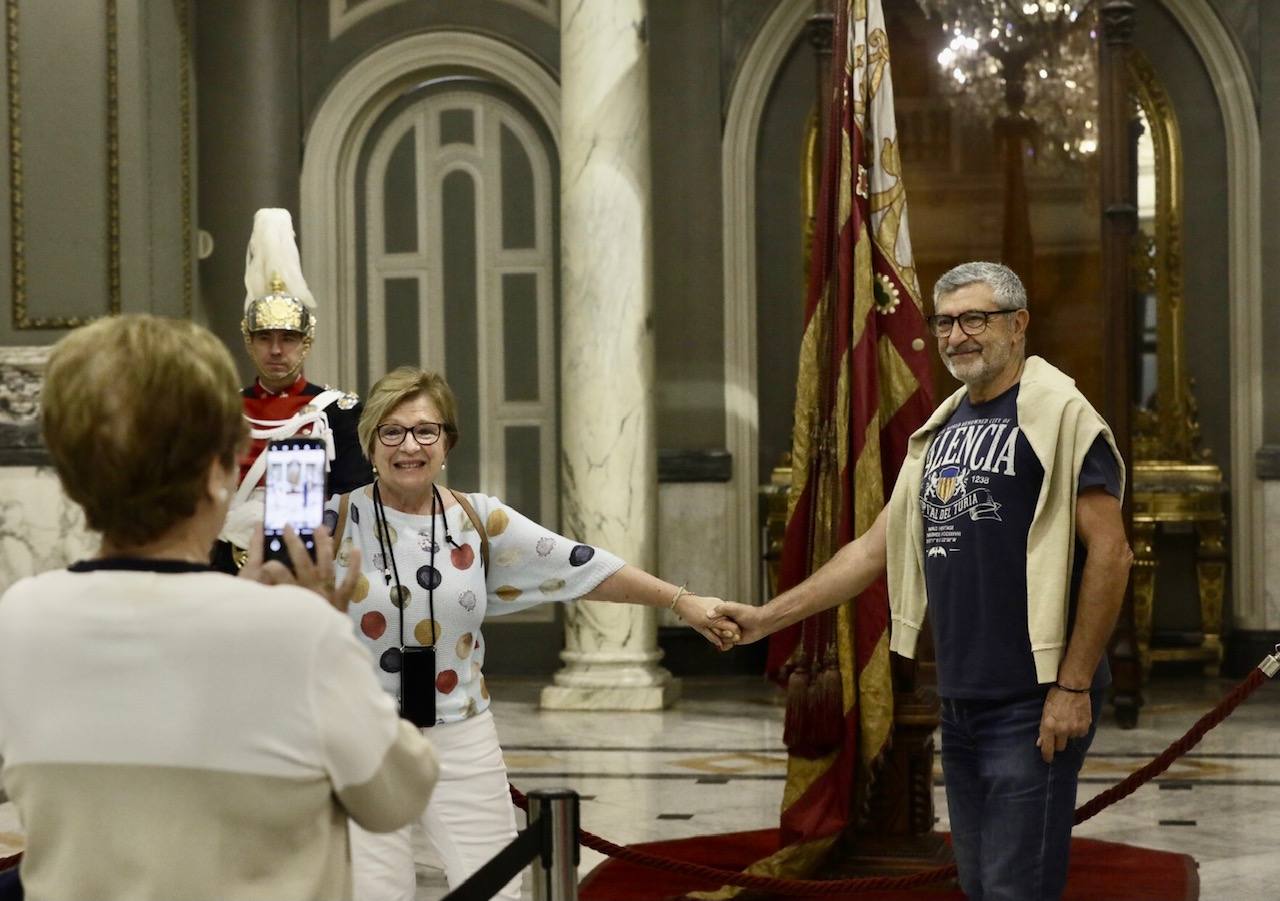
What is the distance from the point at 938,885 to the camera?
5.28 meters

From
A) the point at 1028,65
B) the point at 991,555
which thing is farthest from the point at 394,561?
the point at 1028,65

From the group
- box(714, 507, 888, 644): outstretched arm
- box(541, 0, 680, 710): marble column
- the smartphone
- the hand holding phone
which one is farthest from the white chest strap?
box(541, 0, 680, 710): marble column

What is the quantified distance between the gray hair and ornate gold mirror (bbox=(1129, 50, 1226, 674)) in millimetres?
6370

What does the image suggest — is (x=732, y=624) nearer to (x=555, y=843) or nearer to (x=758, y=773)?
(x=555, y=843)

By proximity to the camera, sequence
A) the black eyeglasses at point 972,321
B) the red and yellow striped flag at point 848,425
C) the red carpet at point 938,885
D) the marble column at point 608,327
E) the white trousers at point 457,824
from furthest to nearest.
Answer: the marble column at point 608,327 < the red carpet at point 938,885 < the red and yellow striped flag at point 848,425 < the black eyeglasses at point 972,321 < the white trousers at point 457,824

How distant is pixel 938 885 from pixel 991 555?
6.37 feet

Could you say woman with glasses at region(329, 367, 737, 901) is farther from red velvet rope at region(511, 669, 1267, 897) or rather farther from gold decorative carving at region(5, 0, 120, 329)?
gold decorative carving at region(5, 0, 120, 329)

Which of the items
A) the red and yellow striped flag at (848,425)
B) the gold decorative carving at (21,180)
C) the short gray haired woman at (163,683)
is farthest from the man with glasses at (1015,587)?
the gold decorative carving at (21,180)

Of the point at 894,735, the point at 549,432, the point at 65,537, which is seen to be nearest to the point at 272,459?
the point at 894,735

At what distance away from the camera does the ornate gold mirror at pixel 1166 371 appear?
10000mm

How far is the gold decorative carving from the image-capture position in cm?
910

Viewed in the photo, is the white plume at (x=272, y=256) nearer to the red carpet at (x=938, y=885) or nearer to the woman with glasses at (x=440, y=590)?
the red carpet at (x=938, y=885)

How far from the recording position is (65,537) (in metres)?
8.90

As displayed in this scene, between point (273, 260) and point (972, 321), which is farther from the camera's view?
point (273, 260)
